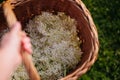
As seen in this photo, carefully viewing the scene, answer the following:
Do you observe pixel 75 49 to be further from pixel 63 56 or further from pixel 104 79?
pixel 104 79

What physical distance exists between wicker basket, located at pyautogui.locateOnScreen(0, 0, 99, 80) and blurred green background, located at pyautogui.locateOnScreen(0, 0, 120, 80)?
0.25 meters

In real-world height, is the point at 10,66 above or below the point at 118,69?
above

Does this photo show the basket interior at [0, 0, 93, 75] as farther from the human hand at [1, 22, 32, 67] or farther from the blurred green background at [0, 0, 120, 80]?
the human hand at [1, 22, 32, 67]

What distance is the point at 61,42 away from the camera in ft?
6.22

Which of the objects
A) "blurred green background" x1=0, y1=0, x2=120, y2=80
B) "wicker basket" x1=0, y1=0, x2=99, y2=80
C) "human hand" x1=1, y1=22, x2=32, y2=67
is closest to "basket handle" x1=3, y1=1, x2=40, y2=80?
"human hand" x1=1, y1=22, x2=32, y2=67

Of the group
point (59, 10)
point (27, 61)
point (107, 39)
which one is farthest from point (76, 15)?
point (27, 61)

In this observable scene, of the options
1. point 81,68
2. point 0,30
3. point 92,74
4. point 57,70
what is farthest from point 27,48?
point 92,74

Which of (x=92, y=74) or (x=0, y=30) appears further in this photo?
(x=92, y=74)

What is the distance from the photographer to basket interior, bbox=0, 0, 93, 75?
181cm

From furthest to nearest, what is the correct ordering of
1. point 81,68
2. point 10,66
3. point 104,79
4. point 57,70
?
point 104,79 → point 57,70 → point 81,68 → point 10,66

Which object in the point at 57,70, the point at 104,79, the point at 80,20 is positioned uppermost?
the point at 80,20

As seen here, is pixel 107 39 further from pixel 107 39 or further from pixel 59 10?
pixel 59 10

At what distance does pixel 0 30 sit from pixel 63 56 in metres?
0.36

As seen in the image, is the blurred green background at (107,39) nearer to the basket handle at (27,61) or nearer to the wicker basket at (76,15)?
the wicker basket at (76,15)
